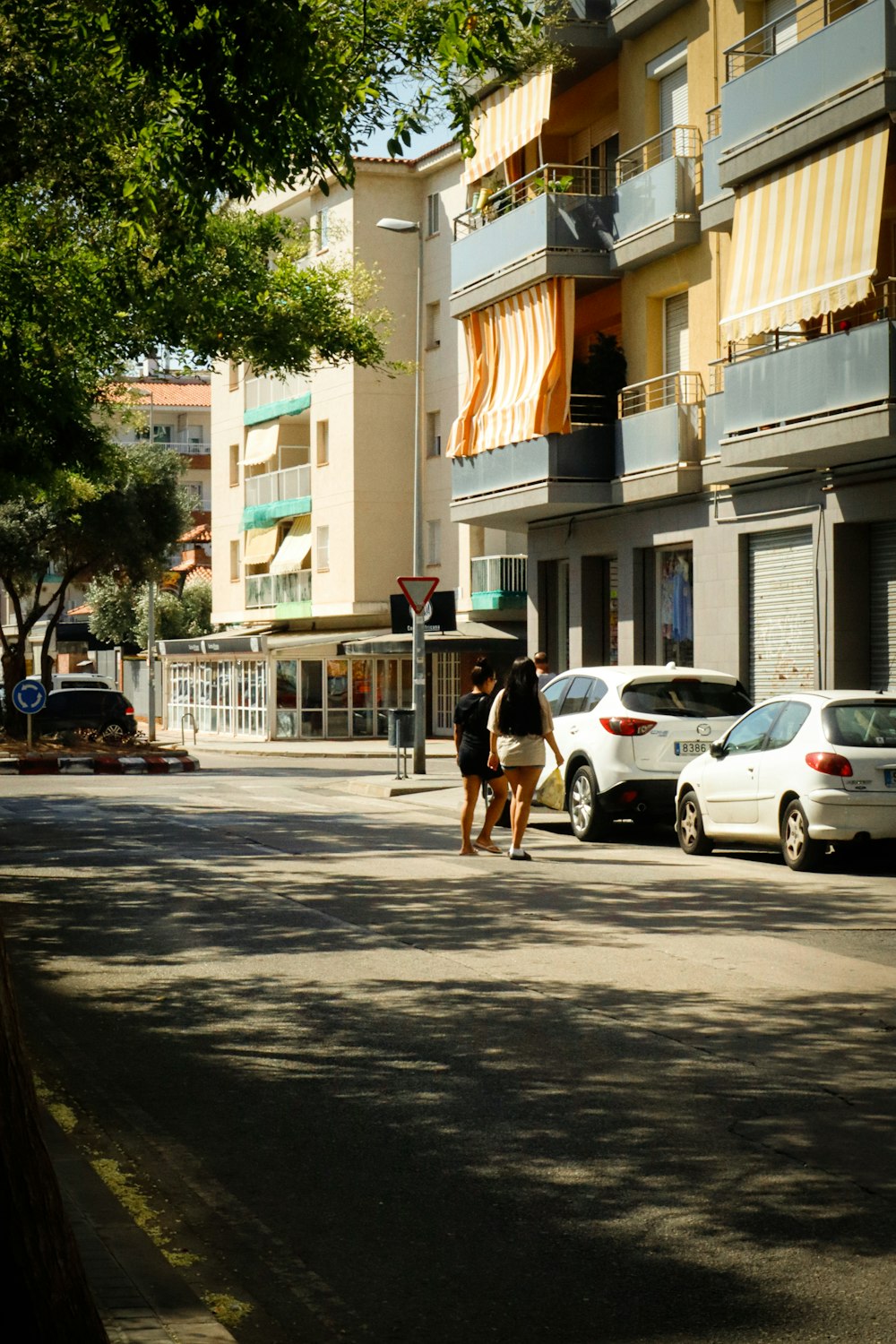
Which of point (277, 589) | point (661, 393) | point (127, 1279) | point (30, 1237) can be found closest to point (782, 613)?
point (661, 393)

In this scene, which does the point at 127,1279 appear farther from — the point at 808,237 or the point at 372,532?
the point at 372,532

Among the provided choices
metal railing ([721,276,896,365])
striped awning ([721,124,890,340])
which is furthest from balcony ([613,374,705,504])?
striped awning ([721,124,890,340])

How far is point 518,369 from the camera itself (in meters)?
30.0

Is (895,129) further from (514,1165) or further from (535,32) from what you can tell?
(514,1165)

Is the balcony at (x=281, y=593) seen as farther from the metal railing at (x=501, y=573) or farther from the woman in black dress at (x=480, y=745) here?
the woman in black dress at (x=480, y=745)

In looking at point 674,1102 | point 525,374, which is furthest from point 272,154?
point 525,374

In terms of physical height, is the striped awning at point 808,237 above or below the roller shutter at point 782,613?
above

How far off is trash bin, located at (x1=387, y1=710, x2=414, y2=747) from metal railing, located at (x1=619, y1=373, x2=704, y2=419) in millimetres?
5905

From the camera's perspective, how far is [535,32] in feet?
40.3

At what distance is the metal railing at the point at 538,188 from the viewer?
28.7 meters

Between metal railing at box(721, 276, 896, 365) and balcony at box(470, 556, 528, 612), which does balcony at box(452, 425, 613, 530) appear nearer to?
metal railing at box(721, 276, 896, 365)

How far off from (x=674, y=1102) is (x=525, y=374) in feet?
78.4

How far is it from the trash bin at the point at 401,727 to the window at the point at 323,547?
2305 centimetres

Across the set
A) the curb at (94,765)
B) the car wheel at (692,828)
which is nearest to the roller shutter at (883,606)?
the car wheel at (692,828)
